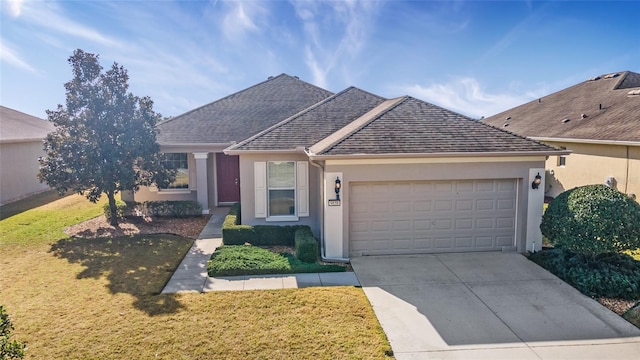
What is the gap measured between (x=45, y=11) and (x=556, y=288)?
1584 centimetres

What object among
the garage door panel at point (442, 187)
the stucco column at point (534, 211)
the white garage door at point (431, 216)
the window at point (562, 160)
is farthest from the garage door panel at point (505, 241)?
the window at point (562, 160)

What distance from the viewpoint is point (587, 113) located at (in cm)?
1847

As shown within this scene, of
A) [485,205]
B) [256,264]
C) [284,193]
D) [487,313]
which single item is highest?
[284,193]

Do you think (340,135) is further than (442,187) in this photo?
Yes

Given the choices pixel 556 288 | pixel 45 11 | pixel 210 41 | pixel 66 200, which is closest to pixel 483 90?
pixel 210 41

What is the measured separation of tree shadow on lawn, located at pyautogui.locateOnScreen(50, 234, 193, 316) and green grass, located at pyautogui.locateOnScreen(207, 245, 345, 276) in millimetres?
1087

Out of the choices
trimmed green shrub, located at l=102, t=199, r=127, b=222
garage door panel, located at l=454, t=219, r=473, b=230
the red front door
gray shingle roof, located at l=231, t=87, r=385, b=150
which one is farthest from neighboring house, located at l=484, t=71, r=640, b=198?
→ trimmed green shrub, located at l=102, t=199, r=127, b=222

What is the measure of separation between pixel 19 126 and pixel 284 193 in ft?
57.7

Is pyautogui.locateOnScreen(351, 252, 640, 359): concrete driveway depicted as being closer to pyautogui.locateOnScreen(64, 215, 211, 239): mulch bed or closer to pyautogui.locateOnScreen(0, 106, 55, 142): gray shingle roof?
pyautogui.locateOnScreen(64, 215, 211, 239): mulch bed

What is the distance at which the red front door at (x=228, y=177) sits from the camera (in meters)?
16.3

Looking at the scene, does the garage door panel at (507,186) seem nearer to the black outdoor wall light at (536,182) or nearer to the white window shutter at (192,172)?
the black outdoor wall light at (536,182)

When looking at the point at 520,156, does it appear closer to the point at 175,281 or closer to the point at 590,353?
the point at 590,353

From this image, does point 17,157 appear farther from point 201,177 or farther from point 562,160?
point 562,160

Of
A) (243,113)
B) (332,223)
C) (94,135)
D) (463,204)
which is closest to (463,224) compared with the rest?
(463,204)
